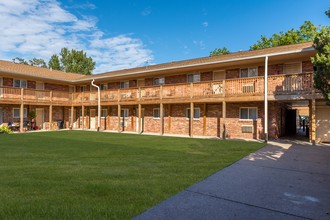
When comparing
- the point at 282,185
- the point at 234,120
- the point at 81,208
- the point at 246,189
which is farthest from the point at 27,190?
the point at 234,120

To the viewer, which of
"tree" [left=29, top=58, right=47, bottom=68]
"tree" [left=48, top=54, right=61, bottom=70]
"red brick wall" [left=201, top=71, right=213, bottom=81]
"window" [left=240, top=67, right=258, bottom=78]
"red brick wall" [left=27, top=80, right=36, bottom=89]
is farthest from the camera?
"tree" [left=29, top=58, right=47, bottom=68]

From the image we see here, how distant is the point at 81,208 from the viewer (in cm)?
377

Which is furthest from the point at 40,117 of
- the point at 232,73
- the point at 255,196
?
the point at 255,196

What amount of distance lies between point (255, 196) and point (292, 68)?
1260cm

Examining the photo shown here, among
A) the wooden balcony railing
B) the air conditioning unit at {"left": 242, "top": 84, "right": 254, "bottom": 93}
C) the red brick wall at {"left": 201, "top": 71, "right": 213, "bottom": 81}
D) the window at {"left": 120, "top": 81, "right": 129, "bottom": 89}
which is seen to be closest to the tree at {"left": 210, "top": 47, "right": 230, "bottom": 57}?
the window at {"left": 120, "top": 81, "right": 129, "bottom": 89}

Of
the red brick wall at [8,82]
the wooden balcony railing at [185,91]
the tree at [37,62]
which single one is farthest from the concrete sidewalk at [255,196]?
the tree at [37,62]

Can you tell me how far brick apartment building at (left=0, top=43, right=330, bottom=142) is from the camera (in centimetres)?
1334

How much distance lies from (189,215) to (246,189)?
1896 millimetres

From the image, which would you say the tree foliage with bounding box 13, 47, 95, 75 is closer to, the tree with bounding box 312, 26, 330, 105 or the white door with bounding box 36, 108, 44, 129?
the white door with bounding box 36, 108, 44, 129

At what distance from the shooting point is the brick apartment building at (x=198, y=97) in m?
13.3

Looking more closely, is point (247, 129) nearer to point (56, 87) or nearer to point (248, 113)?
point (248, 113)

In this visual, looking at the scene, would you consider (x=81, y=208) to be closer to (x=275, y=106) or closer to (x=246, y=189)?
(x=246, y=189)

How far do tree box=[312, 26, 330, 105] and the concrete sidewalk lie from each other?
440 centimetres

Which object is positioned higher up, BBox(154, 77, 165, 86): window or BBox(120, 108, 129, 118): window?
BBox(154, 77, 165, 86): window
